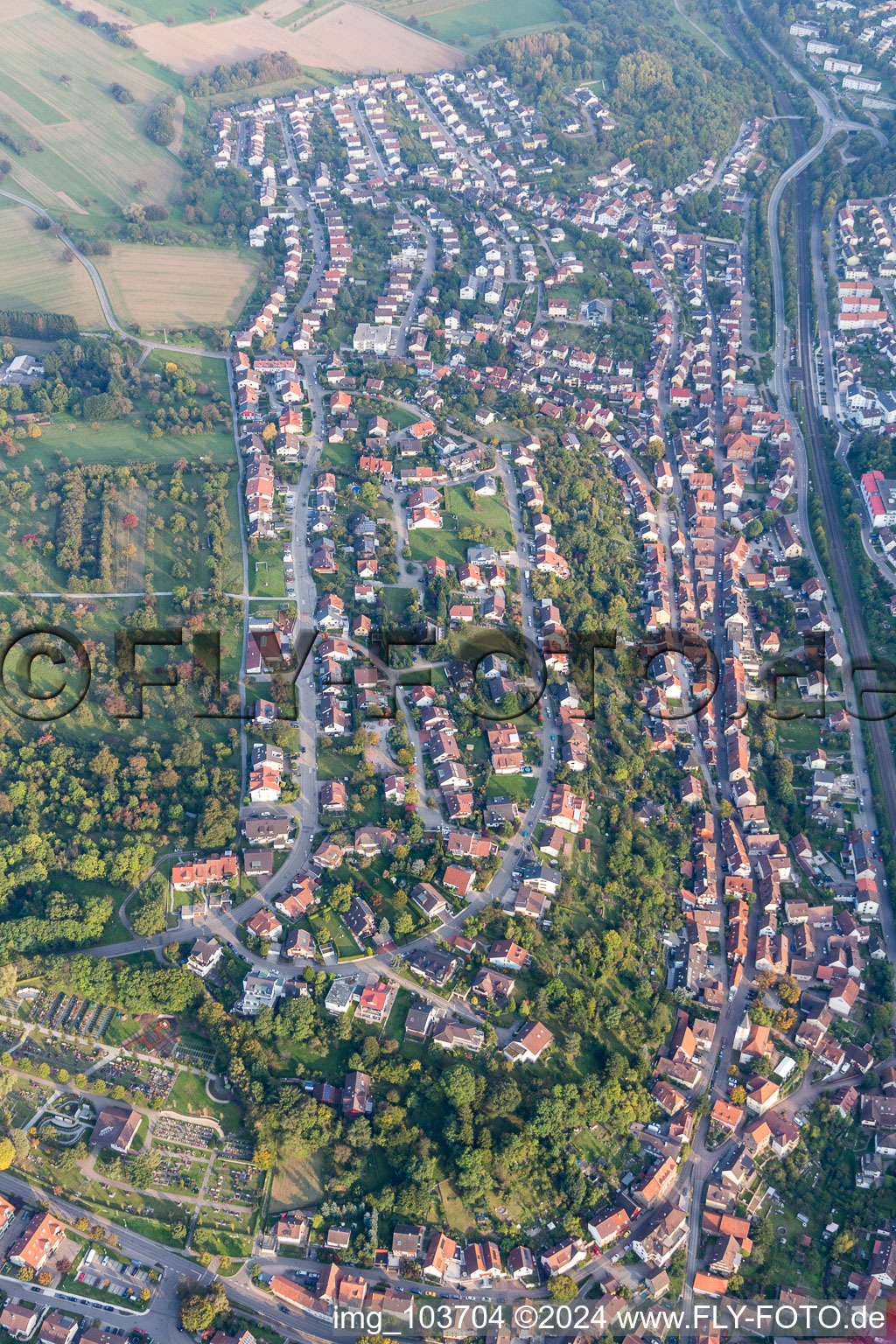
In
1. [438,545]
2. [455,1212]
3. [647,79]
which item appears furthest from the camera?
[647,79]

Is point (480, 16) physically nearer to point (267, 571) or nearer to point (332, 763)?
point (267, 571)

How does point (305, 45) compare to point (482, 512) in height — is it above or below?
above

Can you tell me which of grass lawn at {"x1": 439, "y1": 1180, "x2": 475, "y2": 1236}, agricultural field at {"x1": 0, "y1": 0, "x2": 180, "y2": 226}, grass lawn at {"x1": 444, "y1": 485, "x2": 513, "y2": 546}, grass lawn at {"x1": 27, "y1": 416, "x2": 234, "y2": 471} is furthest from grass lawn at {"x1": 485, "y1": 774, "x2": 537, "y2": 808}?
agricultural field at {"x1": 0, "y1": 0, "x2": 180, "y2": 226}

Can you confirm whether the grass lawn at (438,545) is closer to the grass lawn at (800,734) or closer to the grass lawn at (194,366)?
the grass lawn at (800,734)

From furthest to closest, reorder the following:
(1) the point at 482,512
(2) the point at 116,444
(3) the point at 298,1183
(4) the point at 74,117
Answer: (4) the point at 74,117 → (2) the point at 116,444 → (1) the point at 482,512 → (3) the point at 298,1183

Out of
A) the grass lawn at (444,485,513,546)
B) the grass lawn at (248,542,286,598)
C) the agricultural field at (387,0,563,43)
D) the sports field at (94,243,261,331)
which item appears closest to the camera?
the grass lawn at (248,542,286,598)

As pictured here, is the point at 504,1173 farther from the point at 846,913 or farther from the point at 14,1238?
the point at 846,913

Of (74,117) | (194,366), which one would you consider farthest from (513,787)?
(74,117)

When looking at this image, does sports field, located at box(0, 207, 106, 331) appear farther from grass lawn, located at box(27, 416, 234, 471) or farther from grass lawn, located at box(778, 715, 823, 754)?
grass lawn, located at box(778, 715, 823, 754)
